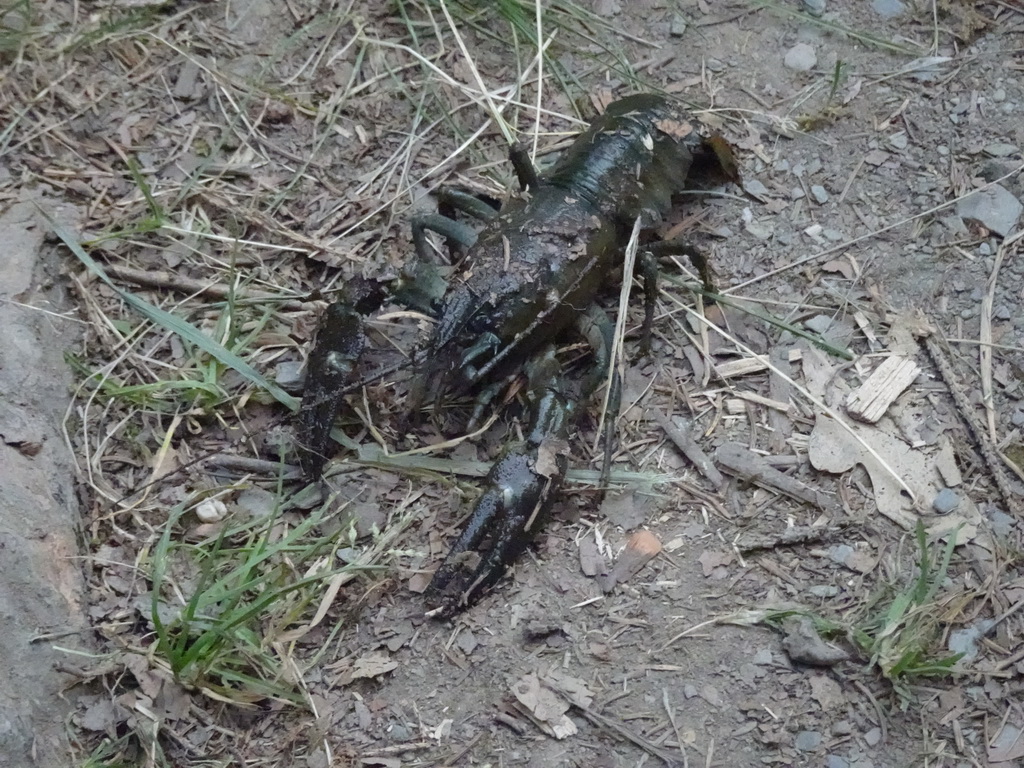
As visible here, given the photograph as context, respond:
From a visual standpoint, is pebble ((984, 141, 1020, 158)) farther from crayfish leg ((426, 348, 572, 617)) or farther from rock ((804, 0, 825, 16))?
crayfish leg ((426, 348, 572, 617))

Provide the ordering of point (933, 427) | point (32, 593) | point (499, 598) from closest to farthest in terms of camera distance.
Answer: point (32, 593)
point (499, 598)
point (933, 427)

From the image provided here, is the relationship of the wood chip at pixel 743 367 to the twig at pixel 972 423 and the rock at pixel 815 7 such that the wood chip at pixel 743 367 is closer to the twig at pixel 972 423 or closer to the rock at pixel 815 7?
the twig at pixel 972 423

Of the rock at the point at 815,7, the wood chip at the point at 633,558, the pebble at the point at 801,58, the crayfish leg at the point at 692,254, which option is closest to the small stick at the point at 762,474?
the wood chip at the point at 633,558

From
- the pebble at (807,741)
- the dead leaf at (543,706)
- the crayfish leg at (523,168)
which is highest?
the crayfish leg at (523,168)

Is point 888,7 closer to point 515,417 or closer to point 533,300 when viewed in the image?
point 533,300

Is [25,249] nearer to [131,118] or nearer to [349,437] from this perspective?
[131,118]

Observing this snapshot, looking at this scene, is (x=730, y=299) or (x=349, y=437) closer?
(x=349, y=437)

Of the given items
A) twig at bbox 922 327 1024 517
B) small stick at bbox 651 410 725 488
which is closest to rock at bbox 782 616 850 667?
small stick at bbox 651 410 725 488

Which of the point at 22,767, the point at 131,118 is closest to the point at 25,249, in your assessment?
the point at 131,118

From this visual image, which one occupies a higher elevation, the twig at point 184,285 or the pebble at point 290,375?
the twig at point 184,285

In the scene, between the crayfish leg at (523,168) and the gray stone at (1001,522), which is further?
the crayfish leg at (523,168)
